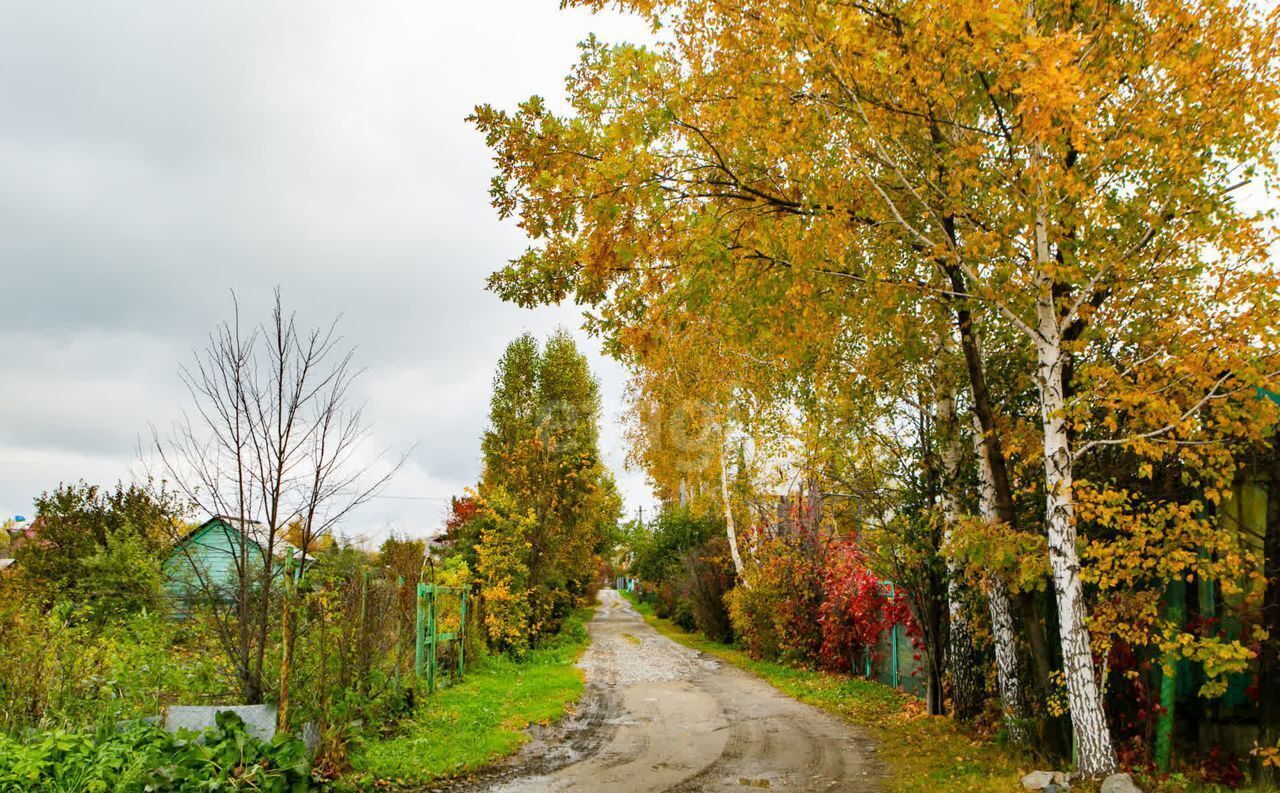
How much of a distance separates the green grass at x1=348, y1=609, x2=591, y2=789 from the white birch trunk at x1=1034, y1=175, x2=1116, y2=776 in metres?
5.52

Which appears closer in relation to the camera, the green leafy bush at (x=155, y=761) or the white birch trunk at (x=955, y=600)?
the green leafy bush at (x=155, y=761)

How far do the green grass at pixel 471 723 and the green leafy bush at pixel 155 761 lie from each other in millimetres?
786

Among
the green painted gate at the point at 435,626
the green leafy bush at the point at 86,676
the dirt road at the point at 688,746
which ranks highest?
the green leafy bush at the point at 86,676

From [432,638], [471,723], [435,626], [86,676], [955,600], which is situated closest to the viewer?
[86,676]

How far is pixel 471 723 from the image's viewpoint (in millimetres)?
9898

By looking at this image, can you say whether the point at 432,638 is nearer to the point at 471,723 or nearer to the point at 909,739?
the point at 471,723

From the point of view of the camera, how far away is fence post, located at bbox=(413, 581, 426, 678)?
1124 cm

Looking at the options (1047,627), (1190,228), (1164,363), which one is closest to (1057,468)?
(1164,363)

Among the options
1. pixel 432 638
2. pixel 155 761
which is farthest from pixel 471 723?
pixel 155 761

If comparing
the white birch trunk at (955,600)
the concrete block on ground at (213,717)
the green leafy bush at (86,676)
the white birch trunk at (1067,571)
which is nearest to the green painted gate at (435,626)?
the green leafy bush at (86,676)

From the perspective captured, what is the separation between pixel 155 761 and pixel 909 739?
7.48m

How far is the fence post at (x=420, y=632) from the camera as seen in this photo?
1124 centimetres

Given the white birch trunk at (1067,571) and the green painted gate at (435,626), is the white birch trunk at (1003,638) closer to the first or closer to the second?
the white birch trunk at (1067,571)

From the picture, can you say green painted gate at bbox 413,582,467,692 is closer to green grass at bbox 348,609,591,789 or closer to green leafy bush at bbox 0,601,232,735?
green grass at bbox 348,609,591,789
